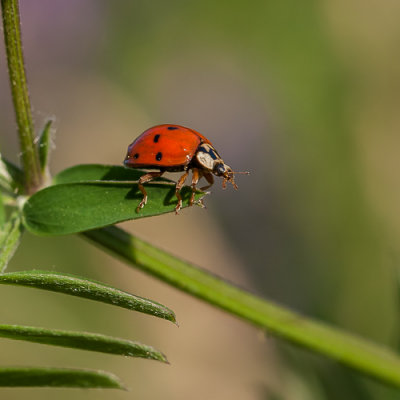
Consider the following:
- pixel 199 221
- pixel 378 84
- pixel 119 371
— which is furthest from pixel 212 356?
pixel 378 84

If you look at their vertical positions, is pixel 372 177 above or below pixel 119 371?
above

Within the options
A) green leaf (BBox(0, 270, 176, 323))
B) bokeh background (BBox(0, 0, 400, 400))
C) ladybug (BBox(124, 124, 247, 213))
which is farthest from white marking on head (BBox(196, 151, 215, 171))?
bokeh background (BBox(0, 0, 400, 400))

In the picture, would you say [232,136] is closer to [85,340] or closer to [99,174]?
[99,174]

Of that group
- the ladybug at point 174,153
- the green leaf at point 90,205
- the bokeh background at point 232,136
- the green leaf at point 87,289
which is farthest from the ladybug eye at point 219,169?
the bokeh background at point 232,136

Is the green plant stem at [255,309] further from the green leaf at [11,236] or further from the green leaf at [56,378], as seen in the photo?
the green leaf at [56,378]

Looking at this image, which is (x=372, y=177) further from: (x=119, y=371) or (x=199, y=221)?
(x=119, y=371)

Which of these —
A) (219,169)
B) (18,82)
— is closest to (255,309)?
(219,169)
